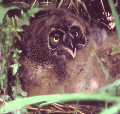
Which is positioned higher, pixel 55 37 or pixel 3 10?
pixel 3 10

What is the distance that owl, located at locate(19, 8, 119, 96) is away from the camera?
205 cm

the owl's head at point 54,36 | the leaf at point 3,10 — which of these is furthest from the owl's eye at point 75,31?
the leaf at point 3,10

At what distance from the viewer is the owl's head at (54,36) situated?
205 centimetres

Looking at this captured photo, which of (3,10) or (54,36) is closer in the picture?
(3,10)

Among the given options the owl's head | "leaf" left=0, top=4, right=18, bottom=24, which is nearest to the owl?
the owl's head

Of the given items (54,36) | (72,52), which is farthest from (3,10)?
(72,52)

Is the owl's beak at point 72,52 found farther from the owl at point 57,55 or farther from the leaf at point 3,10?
the leaf at point 3,10

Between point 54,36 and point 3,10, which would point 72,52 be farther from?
point 3,10

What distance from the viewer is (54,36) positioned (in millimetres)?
2078

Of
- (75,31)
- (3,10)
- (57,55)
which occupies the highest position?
(3,10)

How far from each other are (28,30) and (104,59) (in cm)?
39

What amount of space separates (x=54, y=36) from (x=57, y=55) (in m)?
0.09

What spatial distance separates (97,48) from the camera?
81.2 inches

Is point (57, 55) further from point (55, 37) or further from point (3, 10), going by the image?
point (3, 10)
